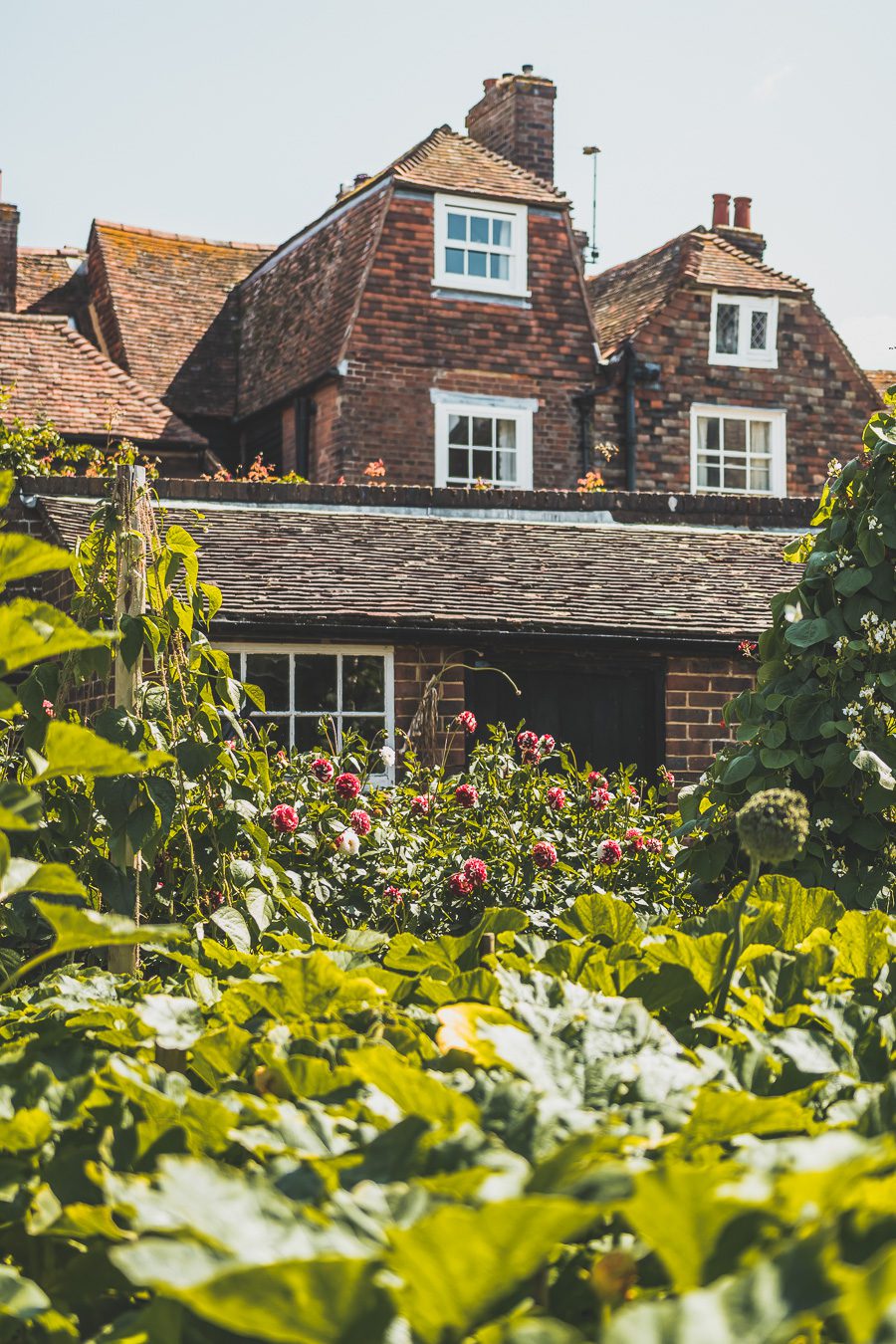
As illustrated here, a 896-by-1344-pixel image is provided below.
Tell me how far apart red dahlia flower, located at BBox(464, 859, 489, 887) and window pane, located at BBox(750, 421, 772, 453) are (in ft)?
55.8

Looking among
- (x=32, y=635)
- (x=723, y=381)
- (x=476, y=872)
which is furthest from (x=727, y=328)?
(x=32, y=635)

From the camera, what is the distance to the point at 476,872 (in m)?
5.12

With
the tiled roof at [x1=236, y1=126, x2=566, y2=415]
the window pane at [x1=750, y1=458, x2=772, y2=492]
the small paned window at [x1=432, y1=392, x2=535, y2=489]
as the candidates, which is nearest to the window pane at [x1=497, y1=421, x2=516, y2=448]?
the small paned window at [x1=432, y1=392, x2=535, y2=489]

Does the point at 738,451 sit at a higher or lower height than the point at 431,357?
lower

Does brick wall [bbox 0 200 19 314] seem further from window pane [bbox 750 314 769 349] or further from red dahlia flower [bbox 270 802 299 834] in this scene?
red dahlia flower [bbox 270 802 299 834]

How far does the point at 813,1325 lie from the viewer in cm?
105

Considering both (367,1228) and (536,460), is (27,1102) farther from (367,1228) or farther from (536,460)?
(536,460)

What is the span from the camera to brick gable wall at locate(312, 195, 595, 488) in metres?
18.9

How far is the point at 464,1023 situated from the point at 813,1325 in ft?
2.23

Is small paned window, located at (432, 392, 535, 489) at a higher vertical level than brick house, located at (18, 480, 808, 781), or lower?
higher

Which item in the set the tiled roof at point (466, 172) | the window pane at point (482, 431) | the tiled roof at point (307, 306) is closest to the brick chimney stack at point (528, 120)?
the tiled roof at point (466, 172)

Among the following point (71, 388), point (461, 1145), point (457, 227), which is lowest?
point (461, 1145)

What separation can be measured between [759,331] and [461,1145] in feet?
70.1

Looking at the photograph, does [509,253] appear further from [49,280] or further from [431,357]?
[49,280]
